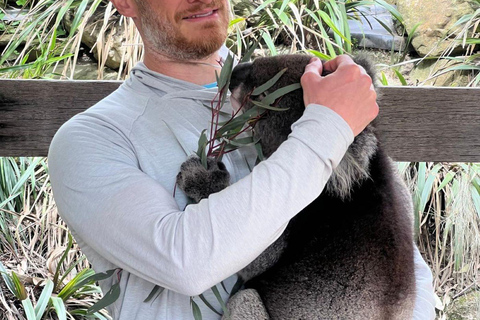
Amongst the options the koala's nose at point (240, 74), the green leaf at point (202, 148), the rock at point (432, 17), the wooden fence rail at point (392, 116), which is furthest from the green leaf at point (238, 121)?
the rock at point (432, 17)

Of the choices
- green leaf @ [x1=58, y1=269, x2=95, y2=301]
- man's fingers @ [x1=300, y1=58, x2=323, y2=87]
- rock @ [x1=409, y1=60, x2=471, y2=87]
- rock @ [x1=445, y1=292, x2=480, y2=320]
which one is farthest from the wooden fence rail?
rock @ [x1=409, y1=60, x2=471, y2=87]

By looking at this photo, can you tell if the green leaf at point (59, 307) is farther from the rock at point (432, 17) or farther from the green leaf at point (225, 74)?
the rock at point (432, 17)

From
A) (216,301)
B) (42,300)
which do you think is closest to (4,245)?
(42,300)

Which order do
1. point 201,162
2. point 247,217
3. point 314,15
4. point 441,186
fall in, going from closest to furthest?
1. point 247,217
2. point 201,162
3. point 441,186
4. point 314,15

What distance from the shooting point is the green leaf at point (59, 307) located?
2384 millimetres

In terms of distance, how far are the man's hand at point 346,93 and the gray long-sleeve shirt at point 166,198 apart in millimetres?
25

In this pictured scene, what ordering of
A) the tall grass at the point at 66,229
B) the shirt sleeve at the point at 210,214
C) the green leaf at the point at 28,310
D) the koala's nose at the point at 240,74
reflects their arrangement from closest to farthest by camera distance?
the shirt sleeve at the point at 210,214 → the koala's nose at the point at 240,74 → the green leaf at the point at 28,310 → the tall grass at the point at 66,229

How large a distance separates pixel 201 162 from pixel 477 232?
6.43 feet

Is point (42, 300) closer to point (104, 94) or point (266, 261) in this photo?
point (104, 94)

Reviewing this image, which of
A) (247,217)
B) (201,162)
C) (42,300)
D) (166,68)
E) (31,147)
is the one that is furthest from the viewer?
(42,300)

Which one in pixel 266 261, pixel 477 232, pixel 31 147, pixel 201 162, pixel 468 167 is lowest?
pixel 477 232

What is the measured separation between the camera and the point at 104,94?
194 cm

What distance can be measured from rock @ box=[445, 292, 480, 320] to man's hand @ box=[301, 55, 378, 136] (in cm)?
230

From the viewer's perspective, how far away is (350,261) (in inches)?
56.0
